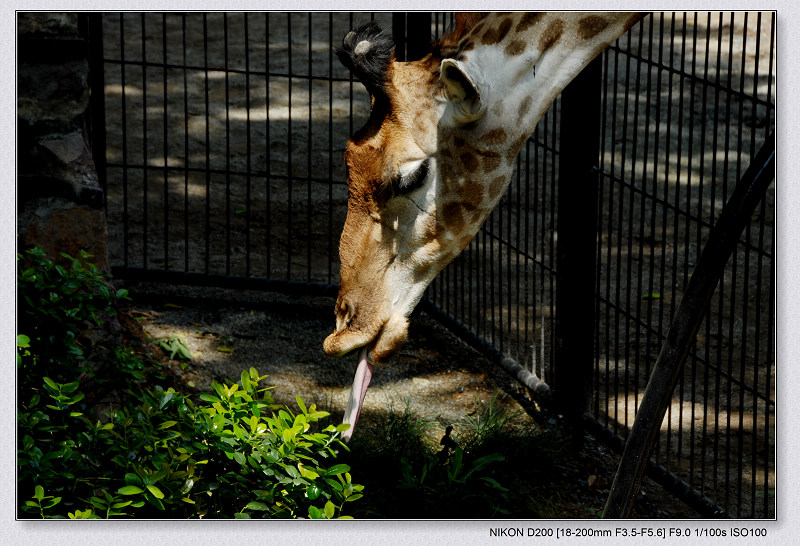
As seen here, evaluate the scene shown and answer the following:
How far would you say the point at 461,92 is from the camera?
2.57m

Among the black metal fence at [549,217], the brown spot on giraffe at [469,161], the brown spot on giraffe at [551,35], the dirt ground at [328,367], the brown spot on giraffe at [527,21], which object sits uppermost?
the brown spot on giraffe at [527,21]

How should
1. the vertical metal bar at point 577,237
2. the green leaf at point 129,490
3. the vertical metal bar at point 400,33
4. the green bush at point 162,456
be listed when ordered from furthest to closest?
the vertical metal bar at point 400,33 → the vertical metal bar at point 577,237 → the green bush at point 162,456 → the green leaf at point 129,490

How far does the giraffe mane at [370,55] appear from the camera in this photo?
2.64 m

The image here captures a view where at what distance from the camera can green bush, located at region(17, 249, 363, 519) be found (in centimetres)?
260

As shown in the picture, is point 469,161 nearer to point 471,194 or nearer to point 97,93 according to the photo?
point 471,194

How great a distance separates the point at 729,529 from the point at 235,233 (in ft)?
13.2

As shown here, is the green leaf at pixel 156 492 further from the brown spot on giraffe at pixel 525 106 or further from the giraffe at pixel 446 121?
the brown spot on giraffe at pixel 525 106

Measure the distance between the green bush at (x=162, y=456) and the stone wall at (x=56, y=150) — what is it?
1416mm

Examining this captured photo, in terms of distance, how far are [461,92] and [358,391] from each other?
901mm

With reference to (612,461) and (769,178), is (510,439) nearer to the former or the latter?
(612,461)

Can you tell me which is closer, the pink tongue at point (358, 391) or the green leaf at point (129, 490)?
the green leaf at point (129, 490)

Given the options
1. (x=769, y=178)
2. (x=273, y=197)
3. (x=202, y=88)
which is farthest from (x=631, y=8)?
(x=202, y=88)

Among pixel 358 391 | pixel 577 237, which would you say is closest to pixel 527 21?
pixel 358 391

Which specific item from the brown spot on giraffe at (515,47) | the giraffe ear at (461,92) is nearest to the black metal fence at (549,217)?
the brown spot on giraffe at (515,47)
